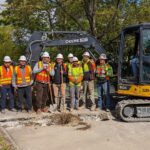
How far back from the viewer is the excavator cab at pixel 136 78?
11773 mm

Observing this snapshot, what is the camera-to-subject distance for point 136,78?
11.9m

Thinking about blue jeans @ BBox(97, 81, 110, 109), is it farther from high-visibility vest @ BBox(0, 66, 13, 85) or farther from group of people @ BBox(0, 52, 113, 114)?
high-visibility vest @ BBox(0, 66, 13, 85)

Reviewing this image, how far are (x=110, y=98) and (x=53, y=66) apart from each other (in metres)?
2.06

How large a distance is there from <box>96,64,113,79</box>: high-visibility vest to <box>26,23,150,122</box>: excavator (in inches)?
20.7

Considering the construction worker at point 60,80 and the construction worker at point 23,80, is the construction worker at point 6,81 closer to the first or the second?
the construction worker at point 23,80

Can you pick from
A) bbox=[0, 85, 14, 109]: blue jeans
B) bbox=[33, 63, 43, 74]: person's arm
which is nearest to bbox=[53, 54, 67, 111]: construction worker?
bbox=[33, 63, 43, 74]: person's arm

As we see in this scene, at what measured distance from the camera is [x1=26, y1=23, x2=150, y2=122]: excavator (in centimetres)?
1178

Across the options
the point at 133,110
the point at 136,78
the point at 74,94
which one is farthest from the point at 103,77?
the point at 133,110

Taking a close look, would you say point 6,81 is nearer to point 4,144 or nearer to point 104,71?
point 104,71

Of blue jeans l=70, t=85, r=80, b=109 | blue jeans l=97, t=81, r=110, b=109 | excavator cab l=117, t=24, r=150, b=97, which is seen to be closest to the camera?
excavator cab l=117, t=24, r=150, b=97

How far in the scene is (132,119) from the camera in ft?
38.8

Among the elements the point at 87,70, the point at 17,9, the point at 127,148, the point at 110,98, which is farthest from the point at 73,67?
the point at 17,9

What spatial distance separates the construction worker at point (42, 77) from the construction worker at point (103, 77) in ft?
4.63

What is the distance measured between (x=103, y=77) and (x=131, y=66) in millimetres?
1003
